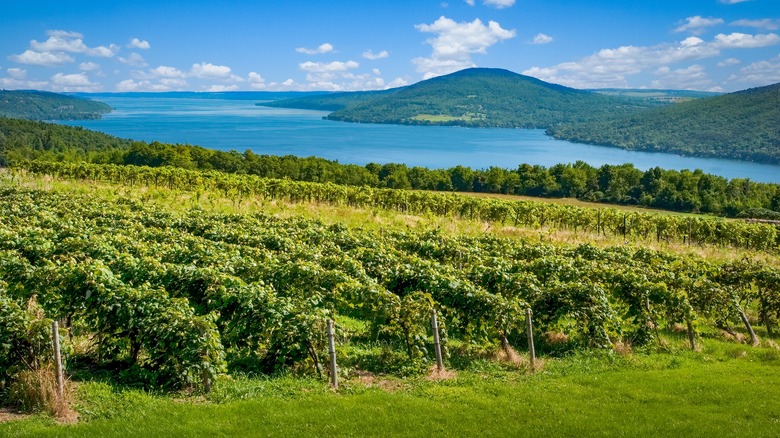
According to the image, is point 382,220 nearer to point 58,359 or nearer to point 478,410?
point 478,410

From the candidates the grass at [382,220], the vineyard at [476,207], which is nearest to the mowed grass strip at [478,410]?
the grass at [382,220]

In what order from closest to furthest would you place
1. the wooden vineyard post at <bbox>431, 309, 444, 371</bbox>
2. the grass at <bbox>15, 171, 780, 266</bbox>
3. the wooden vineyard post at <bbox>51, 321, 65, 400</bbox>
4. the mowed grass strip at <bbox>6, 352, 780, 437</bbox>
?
the mowed grass strip at <bbox>6, 352, 780, 437</bbox> → the wooden vineyard post at <bbox>51, 321, 65, 400</bbox> → the wooden vineyard post at <bbox>431, 309, 444, 371</bbox> → the grass at <bbox>15, 171, 780, 266</bbox>

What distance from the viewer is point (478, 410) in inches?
385

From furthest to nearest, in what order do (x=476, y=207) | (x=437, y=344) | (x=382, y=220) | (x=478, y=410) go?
1. (x=476, y=207)
2. (x=382, y=220)
3. (x=437, y=344)
4. (x=478, y=410)

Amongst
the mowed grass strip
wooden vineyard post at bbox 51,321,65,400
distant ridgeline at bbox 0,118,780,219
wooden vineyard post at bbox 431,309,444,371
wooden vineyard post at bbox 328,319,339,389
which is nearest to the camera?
the mowed grass strip

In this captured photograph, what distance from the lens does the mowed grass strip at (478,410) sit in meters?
8.93

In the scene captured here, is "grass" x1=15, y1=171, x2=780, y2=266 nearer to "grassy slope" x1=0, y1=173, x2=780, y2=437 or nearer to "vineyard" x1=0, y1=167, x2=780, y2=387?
"vineyard" x1=0, y1=167, x2=780, y2=387

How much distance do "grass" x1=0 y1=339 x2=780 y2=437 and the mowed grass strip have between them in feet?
0.06

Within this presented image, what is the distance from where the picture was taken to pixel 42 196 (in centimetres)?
3188

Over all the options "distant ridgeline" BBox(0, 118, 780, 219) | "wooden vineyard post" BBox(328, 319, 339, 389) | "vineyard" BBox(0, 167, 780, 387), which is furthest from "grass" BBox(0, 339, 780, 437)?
"distant ridgeline" BBox(0, 118, 780, 219)

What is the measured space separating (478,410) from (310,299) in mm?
4513

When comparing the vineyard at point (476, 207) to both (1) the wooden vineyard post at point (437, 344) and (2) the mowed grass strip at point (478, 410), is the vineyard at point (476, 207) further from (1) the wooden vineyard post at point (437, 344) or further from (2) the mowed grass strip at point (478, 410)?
(1) the wooden vineyard post at point (437, 344)

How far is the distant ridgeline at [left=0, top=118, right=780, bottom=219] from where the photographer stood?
85231 mm

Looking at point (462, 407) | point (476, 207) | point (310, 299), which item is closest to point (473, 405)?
point (462, 407)
